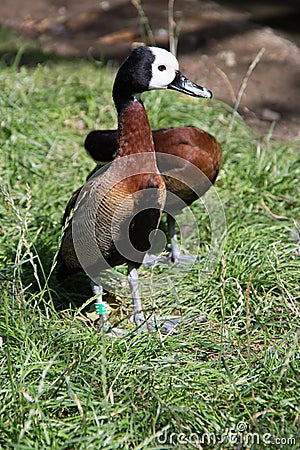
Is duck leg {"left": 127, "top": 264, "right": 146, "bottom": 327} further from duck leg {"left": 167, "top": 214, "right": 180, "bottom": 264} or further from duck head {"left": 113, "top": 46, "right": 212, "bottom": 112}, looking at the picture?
duck head {"left": 113, "top": 46, "right": 212, "bottom": 112}

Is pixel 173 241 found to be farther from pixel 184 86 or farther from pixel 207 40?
pixel 207 40

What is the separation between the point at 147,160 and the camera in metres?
2.75

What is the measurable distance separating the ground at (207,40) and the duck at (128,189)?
2.11m

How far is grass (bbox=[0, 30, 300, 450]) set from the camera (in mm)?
2174

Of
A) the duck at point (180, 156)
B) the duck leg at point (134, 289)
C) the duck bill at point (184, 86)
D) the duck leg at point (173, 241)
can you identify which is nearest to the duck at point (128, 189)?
the duck bill at point (184, 86)

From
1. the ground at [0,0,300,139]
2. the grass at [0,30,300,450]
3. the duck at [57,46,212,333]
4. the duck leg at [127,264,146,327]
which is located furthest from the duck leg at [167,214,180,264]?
the ground at [0,0,300,139]

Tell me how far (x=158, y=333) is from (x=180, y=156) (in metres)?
1.15

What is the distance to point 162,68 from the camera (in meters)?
2.79

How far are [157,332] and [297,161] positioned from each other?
1.94 meters

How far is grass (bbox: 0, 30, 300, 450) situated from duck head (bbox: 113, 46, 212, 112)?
658 mm

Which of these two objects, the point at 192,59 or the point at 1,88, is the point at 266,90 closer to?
the point at 192,59

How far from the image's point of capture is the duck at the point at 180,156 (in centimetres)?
338

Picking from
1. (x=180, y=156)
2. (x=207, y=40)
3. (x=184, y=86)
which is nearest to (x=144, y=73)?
(x=184, y=86)

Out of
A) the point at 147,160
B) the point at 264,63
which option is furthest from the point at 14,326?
the point at 264,63
